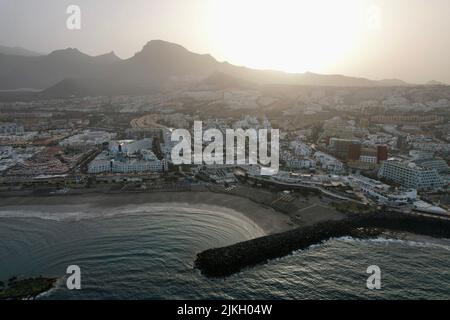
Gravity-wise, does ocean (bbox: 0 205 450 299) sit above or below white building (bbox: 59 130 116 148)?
below

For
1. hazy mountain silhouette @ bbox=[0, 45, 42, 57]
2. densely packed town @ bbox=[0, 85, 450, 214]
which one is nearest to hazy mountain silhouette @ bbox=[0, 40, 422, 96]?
densely packed town @ bbox=[0, 85, 450, 214]

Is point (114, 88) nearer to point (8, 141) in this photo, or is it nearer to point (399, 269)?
point (8, 141)

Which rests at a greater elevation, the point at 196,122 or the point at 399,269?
the point at 196,122

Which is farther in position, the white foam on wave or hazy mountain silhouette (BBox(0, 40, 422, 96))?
hazy mountain silhouette (BBox(0, 40, 422, 96))
